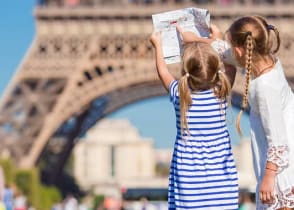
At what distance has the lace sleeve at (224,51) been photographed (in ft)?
19.9

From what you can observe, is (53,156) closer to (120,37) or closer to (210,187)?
(120,37)

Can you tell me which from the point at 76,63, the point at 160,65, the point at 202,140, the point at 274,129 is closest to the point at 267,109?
the point at 274,129

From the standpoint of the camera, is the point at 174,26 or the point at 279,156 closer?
the point at 279,156

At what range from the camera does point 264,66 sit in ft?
19.0

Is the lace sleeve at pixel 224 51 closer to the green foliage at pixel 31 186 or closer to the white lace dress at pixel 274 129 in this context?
the white lace dress at pixel 274 129

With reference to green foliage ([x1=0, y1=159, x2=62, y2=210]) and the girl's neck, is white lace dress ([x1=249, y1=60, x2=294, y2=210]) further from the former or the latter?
green foliage ([x1=0, y1=159, x2=62, y2=210])

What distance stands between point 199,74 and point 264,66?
36 centimetres

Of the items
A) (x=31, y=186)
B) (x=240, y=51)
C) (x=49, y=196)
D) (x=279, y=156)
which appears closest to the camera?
(x=279, y=156)

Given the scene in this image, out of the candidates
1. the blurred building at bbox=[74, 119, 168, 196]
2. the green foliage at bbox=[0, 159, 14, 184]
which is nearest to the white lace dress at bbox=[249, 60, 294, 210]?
the green foliage at bbox=[0, 159, 14, 184]

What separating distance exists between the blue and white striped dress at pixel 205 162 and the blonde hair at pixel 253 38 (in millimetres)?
144

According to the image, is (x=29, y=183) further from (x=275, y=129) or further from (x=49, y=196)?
(x=275, y=129)

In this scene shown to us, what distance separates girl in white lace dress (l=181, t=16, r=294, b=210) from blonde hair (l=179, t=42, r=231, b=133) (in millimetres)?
158

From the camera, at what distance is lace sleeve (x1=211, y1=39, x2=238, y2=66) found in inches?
239

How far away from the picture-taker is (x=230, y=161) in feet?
19.0
